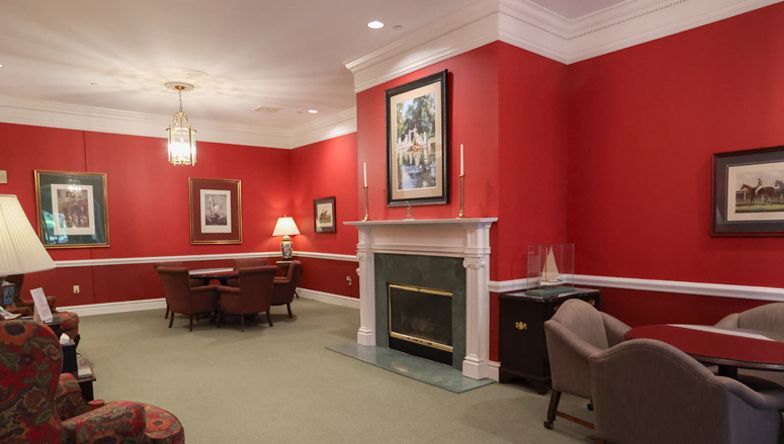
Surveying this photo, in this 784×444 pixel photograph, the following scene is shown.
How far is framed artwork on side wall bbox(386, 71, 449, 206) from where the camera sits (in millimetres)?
4395

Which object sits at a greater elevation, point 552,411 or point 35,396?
point 35,396

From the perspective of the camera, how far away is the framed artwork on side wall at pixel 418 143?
4395mm

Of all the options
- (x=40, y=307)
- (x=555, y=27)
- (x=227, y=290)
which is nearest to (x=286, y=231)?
(x=227, y=290)

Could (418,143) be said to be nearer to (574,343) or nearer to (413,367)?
(413,367)

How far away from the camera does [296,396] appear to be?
147 inches

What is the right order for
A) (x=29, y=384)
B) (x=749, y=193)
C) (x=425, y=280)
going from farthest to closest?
(x=425, y=280)
(x=749, y=193)
(x=29, y=384)

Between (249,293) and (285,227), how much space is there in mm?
2766

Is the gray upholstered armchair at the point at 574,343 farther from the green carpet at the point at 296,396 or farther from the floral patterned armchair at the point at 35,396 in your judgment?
the floral patterned armchair at the point at 35,396

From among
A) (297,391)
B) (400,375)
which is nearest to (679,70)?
(400,375)

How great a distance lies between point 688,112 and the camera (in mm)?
3709

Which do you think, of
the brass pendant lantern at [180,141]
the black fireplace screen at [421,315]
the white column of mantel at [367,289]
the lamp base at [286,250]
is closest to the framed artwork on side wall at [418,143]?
the white column of mantel at [367,289]

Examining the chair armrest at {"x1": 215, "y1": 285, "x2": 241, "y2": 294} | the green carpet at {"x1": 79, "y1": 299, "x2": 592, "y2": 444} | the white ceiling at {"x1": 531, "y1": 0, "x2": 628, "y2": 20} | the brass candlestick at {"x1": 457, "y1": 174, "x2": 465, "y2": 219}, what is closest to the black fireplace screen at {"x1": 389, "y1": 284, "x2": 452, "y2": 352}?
the green carpet at {"x1": 79, "y1": 299, "x2": 592, "y2": 444}

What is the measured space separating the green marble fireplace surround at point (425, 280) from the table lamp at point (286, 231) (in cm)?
378

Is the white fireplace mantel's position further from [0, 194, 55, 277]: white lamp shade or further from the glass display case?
[0, 194, 55, 277]: white lamp shade
